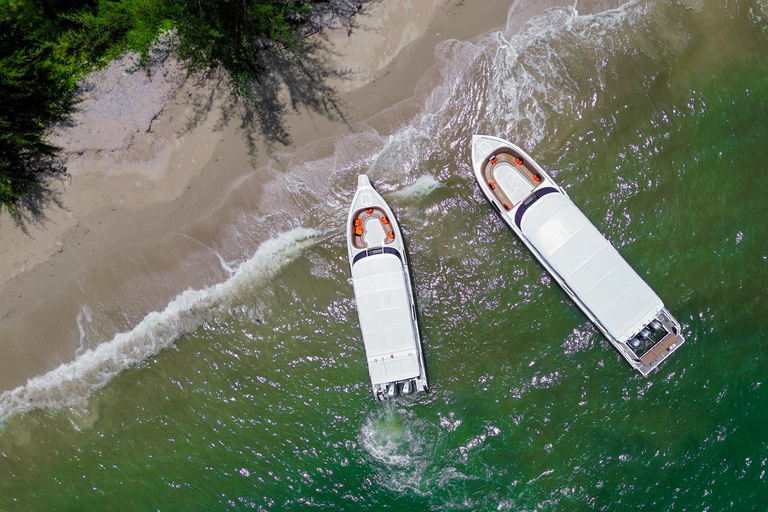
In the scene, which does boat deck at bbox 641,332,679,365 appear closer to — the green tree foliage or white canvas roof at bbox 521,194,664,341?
white canvas roof at bbox 521,194,664,341

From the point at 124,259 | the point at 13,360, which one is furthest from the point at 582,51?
the point at 13,360

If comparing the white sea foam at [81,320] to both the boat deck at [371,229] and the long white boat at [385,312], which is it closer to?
the long white boat at [385,312]

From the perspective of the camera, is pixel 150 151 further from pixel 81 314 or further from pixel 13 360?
pixel 13 360

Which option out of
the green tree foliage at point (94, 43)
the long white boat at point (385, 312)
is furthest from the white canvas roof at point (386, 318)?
the green tree foliage at point (94, 43)

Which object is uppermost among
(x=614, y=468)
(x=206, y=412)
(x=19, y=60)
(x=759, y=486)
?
(x=19, y=60)

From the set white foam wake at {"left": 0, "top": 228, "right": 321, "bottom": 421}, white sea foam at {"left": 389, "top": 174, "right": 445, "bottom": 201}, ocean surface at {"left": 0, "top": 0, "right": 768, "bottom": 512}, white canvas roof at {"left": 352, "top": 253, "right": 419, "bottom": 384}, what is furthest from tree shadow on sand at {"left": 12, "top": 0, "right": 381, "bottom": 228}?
white canvas roof at {"left": 352, "top": 253, "right": 419, "bottom": 384}

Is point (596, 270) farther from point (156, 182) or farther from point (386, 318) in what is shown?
point (156, 182)
